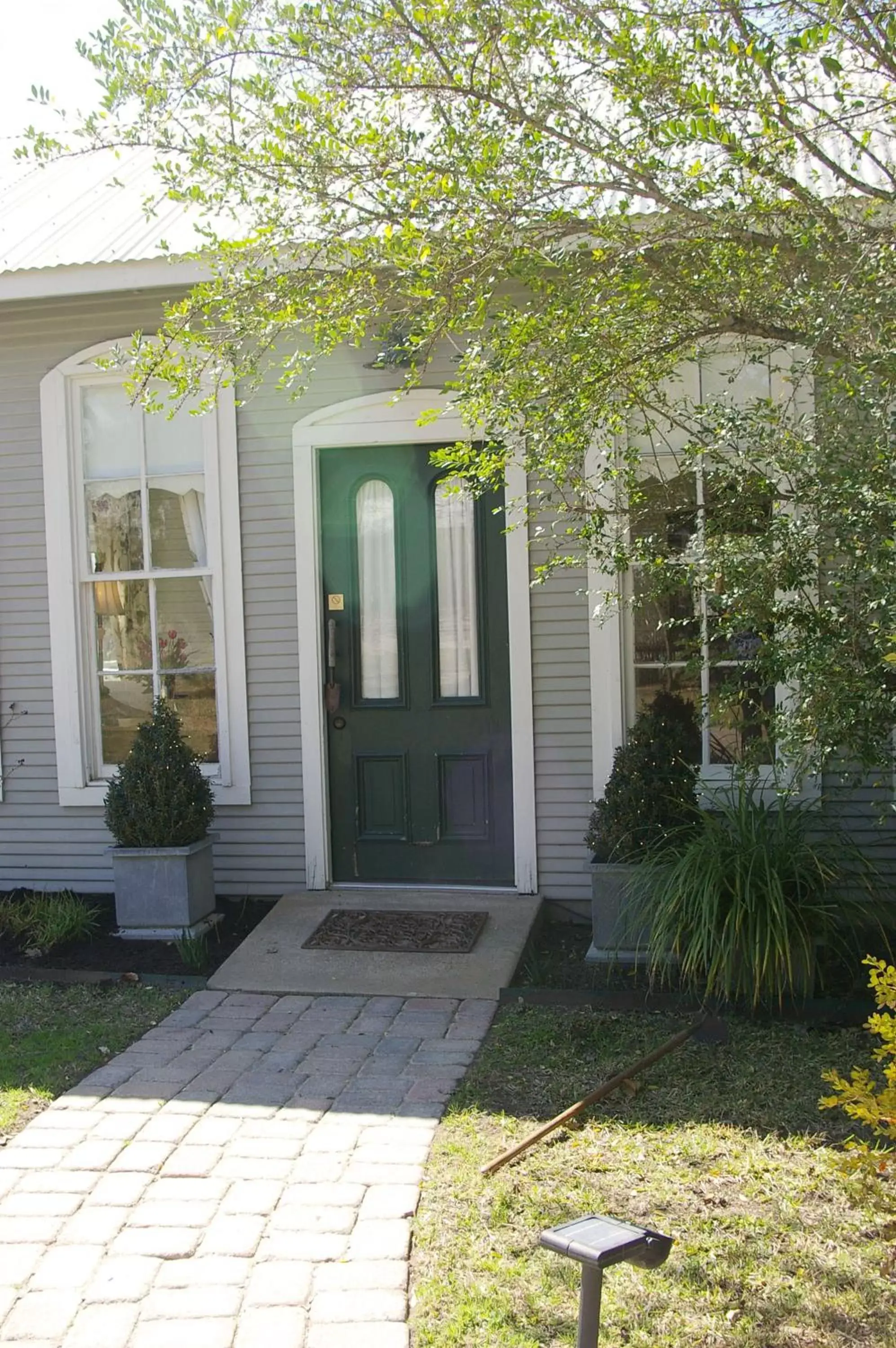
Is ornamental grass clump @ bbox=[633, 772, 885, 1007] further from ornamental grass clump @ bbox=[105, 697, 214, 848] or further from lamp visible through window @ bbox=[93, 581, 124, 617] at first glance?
lamp visible through window @ bbox=[93, 581, 124, 617]

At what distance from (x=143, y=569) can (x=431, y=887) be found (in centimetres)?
243

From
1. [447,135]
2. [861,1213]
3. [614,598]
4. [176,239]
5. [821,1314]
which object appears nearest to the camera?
[821,1314]

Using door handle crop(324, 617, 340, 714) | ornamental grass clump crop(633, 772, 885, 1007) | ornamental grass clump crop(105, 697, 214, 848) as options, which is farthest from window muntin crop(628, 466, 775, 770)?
ornamental grass clump crop(105, 697, 214, 848)

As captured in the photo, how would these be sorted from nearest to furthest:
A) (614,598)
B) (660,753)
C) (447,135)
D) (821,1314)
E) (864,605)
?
1. (821,1314)
2. (864,605)
3. (447,135)
4. (614,598)
5. (660,753)

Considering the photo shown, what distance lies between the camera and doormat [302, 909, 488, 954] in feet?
18.7

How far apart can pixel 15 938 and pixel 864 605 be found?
4.54 m

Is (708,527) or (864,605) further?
(708,527)

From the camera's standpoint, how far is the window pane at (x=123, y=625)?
6898 millimetres

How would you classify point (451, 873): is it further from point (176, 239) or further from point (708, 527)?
point (176, 239)

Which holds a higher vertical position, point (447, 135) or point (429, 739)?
point (447, 135)

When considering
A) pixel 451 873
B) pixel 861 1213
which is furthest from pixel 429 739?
pixel 861 1213

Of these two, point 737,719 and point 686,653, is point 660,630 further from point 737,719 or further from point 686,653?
point 737,719

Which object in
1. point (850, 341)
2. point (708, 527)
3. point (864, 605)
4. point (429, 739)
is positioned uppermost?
point (850, 341)

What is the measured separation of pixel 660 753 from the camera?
556 cm
